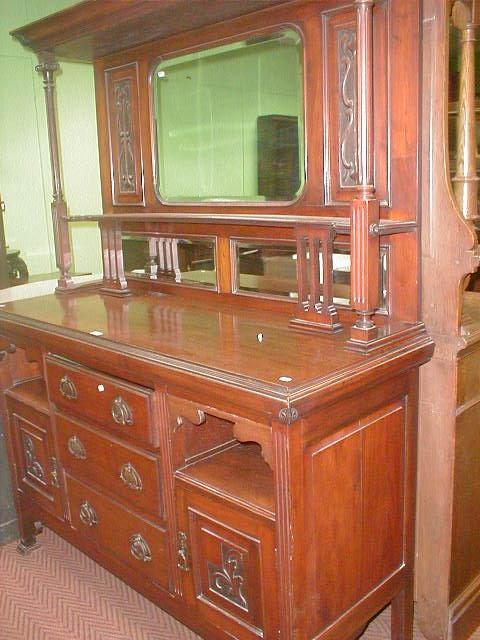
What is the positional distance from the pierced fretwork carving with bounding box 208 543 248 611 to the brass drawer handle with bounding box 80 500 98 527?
61cm

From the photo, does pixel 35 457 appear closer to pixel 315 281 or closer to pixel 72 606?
pixel 72 606

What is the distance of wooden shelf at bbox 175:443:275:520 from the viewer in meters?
1.69

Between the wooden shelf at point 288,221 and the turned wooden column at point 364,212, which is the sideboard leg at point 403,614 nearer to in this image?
the turned wooden column at point 364,212

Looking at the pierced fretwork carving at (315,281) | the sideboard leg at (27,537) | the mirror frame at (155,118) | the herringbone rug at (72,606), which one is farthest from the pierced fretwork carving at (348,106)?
the sideboard leg at (27,537)

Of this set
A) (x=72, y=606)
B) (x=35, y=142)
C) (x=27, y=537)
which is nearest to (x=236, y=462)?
(x=72, y=606)

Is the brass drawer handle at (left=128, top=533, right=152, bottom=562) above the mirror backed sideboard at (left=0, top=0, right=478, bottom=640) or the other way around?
the other way around

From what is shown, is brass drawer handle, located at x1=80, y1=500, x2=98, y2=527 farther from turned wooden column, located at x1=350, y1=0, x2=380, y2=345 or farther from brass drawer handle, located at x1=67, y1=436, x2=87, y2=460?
turned wooden column, located at x1=350, y1=0, x2=380, y2=345

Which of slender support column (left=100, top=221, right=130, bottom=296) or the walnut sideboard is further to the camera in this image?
slender support column (left=100, top=221, right=130, bottom=296)

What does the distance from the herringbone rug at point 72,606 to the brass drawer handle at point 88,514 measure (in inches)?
13.9

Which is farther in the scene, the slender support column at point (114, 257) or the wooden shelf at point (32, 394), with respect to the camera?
the slender support column at point (114, 257)

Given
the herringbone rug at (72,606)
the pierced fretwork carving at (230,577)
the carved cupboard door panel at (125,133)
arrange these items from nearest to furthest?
the pierced fretwork carving at (230,577) < the herringbone rug at (72,606) < the carved cupboard door panel at (125,133)

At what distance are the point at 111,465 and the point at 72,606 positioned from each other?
0.71m

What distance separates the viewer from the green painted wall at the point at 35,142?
4.27 meters

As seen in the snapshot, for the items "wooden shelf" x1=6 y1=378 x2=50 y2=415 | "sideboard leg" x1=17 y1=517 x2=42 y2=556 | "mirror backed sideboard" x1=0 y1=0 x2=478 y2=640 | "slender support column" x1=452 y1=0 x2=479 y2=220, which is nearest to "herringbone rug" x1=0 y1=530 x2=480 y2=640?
"sideboard leg" x1=17 y1=517 x2=42 y2=556
